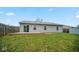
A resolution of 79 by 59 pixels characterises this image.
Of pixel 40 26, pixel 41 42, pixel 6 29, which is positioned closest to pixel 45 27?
pixel 40 26

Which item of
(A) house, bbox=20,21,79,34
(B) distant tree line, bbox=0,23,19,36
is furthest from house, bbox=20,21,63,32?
(B) distant tree line, bbox=0,23,19,36

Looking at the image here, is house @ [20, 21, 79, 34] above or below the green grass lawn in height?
above

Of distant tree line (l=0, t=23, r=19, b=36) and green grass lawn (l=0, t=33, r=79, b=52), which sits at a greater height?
distant tree line (l=0, t=23, r=19, b=36)

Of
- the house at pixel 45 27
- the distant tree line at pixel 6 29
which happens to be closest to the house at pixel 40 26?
the house at pixel 45 27

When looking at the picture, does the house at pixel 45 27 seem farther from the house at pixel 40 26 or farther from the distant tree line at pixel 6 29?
the distant tree line at pixel 6 29

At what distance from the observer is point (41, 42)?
5574 millimetres

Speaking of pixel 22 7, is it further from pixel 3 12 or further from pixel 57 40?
pixel 57 40

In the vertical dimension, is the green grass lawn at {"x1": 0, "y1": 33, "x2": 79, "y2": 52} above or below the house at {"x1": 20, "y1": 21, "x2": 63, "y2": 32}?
below

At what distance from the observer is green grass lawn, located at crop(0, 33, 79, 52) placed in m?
5.57

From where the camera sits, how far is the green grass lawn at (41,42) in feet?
18.3

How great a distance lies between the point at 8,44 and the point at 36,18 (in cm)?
65

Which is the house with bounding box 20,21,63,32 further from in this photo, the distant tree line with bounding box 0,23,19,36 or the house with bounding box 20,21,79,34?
the distant tree line with bounding box 0,23,19,36
